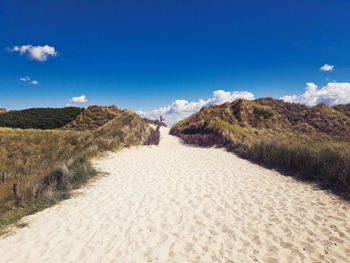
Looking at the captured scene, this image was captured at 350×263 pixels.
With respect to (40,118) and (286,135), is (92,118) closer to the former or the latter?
(40,118)

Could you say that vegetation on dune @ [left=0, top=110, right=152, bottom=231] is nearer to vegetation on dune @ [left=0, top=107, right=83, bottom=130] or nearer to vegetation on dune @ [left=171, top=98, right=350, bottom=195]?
vegetation on dune @ [left=171, top=98, right=350, bottom=195]

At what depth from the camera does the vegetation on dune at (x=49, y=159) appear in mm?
4863

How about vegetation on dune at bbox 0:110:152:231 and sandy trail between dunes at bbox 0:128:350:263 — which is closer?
sandy trail between dunes at bbox 0:128:350:263

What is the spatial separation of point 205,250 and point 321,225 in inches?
109

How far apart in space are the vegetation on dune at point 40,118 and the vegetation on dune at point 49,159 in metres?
10.6

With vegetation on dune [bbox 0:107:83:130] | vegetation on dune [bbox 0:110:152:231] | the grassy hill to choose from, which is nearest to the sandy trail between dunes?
vegetation on dune [bbox 0:110:152:231]

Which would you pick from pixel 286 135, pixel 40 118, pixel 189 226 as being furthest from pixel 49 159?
pixel 286 135

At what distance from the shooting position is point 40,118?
79.6 feet

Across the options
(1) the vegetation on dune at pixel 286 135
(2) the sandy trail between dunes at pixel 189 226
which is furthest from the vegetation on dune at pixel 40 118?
(2) the sandy trail between dunes at pixel 189 226

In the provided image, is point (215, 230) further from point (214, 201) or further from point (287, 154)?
point (287, 154)

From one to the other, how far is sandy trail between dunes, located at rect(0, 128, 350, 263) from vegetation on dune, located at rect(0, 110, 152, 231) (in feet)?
2.31

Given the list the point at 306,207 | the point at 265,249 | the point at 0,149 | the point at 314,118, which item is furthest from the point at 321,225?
the point at 314,118

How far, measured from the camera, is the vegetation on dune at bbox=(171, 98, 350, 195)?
21.1 ft

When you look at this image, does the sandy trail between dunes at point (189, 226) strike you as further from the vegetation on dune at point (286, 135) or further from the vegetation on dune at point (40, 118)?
the vegetation on dune at point (40, 118)
